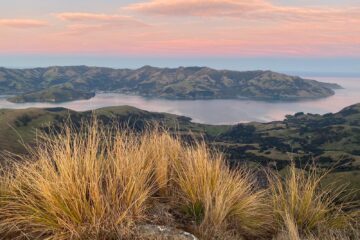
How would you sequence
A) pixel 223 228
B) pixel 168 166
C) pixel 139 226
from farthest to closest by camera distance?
1. pixel 168 166
2. pixel 223 228
3. pixel 139 226

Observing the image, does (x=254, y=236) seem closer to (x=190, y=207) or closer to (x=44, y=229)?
(x=190, y=207)

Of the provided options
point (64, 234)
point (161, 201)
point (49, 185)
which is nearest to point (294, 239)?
point (161, 201)

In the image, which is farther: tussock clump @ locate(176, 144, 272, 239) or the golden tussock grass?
tussock clump @ locate(176, 144, 272, 239)

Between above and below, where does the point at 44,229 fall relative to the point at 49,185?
below

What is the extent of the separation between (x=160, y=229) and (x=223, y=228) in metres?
1.14

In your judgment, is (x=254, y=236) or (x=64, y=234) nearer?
(x=64, y=234)

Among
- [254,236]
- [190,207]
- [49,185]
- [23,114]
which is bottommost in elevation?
[23,114]

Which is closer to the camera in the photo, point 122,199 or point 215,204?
point 122,199

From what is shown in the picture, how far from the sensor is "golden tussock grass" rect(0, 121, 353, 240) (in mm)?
4805

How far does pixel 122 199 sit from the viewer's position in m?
5.25

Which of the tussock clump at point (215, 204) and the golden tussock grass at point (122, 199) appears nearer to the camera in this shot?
the golden tussock grass at point (122, 199)

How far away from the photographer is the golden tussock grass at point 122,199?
480 cm

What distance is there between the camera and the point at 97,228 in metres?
4.61

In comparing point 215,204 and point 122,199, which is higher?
point 122,199
